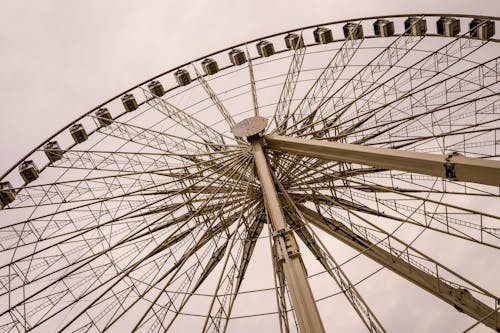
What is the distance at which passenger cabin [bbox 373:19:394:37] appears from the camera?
22203 millimetres

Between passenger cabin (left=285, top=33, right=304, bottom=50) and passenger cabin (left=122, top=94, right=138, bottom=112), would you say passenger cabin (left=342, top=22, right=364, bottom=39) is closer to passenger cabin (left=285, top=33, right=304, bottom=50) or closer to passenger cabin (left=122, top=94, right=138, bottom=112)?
passenger cabin (left=285, top=33, right=304, bottom=50)

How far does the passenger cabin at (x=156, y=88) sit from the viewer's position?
77.6 ft

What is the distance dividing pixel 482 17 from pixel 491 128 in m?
5.98

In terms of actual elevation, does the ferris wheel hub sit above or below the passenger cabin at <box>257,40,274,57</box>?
below

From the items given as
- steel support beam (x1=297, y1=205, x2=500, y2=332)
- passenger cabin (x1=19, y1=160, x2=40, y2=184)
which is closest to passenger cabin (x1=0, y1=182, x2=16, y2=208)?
passenger cabin (x1=19, y1=160, x2=40, y2=184)

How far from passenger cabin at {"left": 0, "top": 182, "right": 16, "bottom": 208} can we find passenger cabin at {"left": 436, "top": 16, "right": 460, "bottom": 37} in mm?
20501

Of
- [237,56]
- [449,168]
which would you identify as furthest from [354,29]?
[449,168]

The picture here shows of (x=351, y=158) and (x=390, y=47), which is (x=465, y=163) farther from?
(x=390, y=47)

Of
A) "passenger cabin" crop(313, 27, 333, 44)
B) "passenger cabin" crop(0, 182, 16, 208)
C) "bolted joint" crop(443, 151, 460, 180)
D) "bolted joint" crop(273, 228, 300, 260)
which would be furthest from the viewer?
"passenger cabin" crop(313, 27, 333, 44)

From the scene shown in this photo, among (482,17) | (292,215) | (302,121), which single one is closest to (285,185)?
(292,215)

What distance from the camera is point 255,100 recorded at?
19984 mm

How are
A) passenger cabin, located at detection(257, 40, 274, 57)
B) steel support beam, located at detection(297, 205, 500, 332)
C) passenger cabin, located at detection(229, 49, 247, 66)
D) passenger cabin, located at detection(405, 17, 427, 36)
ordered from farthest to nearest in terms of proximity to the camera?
passenger cabin, located at detection(257, 40, 274, 57) → passenger cabin, located at detection(229, 49, 247, 66) → passenger cabin, located at detection(405, 17, 427, 36) → steel support beam, located at detection(297, 205, 500, 332)

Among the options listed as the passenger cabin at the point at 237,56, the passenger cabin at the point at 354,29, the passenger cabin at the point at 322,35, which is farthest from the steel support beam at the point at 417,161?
the passenger cabin at the point at 322,35

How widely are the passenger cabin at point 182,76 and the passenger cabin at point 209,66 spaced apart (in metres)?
1.22
